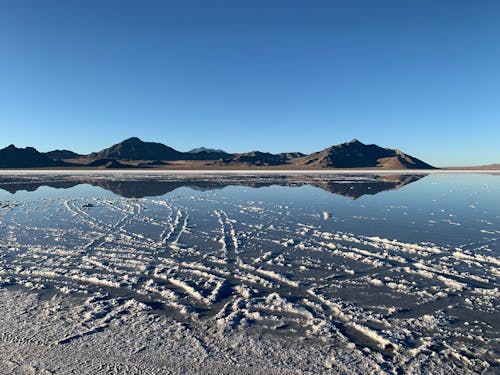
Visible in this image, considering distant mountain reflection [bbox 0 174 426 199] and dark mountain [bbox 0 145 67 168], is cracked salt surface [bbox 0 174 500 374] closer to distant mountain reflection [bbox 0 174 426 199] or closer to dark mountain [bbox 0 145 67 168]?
distant mountain reflection [bbox 0 174 426 199]

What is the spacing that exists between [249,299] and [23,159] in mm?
166933

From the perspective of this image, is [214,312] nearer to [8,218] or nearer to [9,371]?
[9,371]

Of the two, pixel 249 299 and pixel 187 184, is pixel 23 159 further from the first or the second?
pixel 249 299

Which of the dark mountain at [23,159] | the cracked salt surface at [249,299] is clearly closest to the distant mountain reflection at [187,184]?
the cracked salt surface at [249,299]

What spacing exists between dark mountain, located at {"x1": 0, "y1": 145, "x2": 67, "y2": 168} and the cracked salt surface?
485ft

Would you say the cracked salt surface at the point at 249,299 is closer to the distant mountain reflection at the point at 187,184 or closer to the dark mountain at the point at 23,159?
the distant mountain reflection at the point at 187,184

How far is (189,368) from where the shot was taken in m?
4.63

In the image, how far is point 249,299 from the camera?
6.88m

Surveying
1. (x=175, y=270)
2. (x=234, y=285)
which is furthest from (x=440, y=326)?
(x=175, y=270)

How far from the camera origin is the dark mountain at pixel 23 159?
138m

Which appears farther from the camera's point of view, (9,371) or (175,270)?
(175,270)

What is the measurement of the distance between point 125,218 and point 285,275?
9.91 m

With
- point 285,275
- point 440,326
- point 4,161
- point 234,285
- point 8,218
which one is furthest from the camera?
point 4,161

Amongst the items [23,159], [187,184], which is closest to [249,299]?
[187,184]
